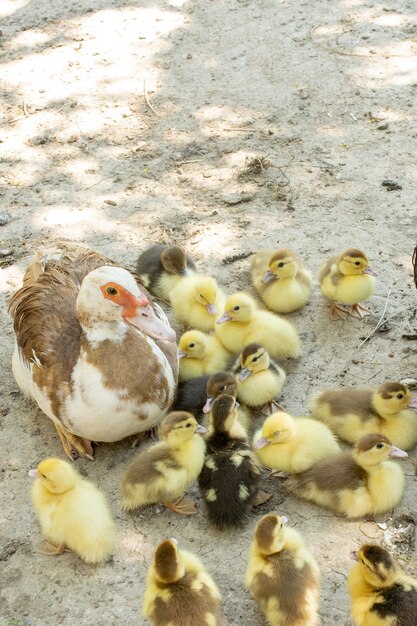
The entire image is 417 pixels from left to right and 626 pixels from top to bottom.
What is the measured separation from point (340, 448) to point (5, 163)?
387cm

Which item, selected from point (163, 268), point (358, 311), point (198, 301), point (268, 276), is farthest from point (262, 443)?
point (163, 268)

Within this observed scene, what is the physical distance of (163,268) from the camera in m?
5.26

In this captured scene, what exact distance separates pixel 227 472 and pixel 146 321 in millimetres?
860

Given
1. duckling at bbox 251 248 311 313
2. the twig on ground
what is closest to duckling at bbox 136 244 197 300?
duckling at bbox 251 248 311 313

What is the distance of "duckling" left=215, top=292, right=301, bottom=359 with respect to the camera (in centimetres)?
466

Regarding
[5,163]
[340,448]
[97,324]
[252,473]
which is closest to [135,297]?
[97,324]

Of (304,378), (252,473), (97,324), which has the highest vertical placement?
(97,324)

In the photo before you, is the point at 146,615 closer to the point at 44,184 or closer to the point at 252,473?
the point at 252,473

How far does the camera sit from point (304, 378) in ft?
15.6

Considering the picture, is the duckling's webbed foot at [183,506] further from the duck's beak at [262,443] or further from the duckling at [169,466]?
the duck's beak at [262,443]

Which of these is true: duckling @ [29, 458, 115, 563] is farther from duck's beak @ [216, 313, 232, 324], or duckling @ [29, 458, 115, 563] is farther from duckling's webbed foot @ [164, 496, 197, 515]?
duck's beak @ [216, 313, 232, 324]

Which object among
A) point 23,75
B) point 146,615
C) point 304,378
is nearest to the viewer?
point 146,615

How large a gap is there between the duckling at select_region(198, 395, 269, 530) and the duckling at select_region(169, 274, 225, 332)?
1015 mm

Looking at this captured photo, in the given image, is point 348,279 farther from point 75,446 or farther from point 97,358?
point 75,446
